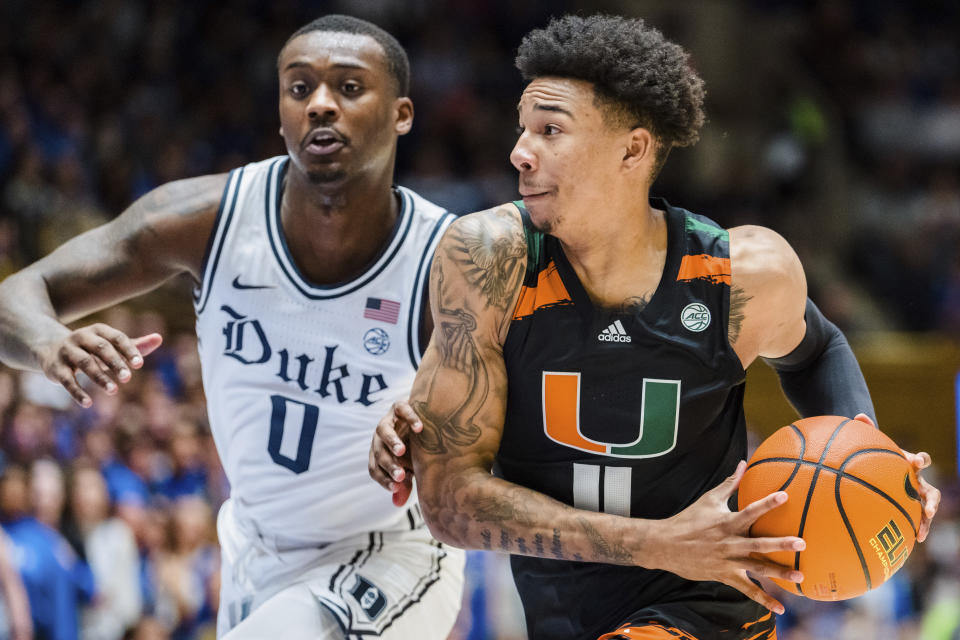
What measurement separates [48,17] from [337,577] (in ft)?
29.1

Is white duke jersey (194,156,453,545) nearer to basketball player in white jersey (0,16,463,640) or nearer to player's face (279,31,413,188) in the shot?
basketball player in white jersey (0,16,463,640)

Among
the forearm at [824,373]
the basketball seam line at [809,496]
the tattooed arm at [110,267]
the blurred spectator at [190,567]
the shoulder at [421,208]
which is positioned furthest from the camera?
the blurred spectator at [190,567]

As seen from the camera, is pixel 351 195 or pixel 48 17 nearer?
pixel 351 195

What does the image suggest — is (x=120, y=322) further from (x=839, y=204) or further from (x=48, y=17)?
(x=839, y=204)

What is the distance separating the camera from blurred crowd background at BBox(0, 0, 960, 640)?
7.21 m

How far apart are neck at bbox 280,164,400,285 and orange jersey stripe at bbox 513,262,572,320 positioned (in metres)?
0.96

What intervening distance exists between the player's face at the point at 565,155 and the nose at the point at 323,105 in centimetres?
96

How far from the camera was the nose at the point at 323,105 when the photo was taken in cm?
402

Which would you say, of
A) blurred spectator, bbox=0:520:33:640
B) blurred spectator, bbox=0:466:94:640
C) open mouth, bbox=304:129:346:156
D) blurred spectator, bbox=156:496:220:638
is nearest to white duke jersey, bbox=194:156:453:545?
open mouth, bbox=304:129:346:156

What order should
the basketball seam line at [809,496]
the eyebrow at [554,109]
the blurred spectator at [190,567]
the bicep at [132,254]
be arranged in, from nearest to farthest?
the basketball seam line at [809,496], the eyebrow at [554,109], the bicep at [132,254], the blurred spectator at [190,567]

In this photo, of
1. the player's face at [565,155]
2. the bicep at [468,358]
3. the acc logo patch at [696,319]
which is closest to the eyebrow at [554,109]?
the player's face at [565,155]

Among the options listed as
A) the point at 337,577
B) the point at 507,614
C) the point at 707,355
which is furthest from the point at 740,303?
the point at 507,614

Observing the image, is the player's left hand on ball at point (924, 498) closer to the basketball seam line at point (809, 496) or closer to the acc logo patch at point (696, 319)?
the basketball seam line at point (809, 496)

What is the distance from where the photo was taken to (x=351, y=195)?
415cm
